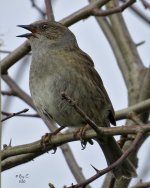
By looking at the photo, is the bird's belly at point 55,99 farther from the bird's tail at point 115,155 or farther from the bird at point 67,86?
the bird's tail at point 115,155

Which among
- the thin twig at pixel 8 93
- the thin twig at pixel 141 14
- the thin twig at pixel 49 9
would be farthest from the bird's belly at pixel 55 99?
the thin twig at pixel 141 14

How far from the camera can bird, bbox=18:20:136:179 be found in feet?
16.1

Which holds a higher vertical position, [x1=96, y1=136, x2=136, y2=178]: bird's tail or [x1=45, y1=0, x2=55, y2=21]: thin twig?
[x1=45, y1=0, x2=55, y2=21]: thin twig

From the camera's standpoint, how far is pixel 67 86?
192 inches

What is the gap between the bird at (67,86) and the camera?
489cm

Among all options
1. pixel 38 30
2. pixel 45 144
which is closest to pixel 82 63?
pixel 38 30

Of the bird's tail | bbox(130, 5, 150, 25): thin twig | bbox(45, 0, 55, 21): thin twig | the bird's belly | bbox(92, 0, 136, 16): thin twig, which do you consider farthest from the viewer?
bbox(130, 5, 150, 25): thin twig

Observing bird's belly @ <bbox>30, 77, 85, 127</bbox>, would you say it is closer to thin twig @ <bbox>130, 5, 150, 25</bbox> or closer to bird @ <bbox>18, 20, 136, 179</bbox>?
bird @ <bbox>18, 20, 136, 179</bbox>

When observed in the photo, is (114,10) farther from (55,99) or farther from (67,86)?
(55,99)

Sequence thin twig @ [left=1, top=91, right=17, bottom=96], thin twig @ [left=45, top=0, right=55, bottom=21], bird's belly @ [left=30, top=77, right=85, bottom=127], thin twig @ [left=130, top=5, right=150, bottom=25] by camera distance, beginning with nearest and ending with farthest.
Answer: bird's belly @ [left=30, top=77, right=85, bottom=127]
thin twig @ [left=45, top=0, right=55, bottom=21]
thin twig @ [left=1, top=91, right=17, bottom=96]
thin twig @ [left=130, top=5, right=150, bottom=25]

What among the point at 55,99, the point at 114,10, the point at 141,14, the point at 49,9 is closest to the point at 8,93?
the point at 55,99

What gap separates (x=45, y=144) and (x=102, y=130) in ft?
2.21

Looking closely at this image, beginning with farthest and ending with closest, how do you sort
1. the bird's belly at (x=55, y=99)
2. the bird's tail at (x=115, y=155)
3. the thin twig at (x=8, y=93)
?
the thin twig at (x=8, y=93) → the bird's belly at (x=55, y=99) → the bird's tail at (x=115, y=155)

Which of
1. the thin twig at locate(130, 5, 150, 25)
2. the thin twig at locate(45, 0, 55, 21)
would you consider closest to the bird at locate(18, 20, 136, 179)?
the thin twig at locate(45, 0, 55, 21)
